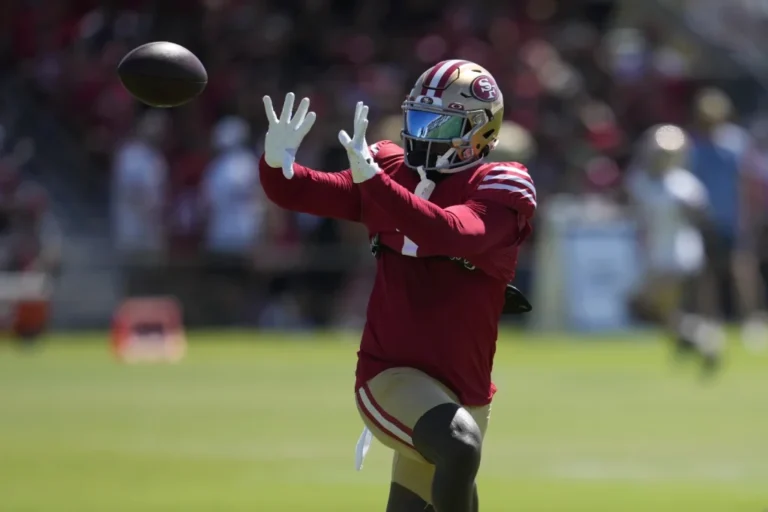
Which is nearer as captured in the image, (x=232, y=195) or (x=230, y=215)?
(x=232, y=195)

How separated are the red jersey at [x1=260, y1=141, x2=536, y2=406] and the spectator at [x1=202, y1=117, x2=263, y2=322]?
12851mm

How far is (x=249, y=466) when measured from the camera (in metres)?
10.1

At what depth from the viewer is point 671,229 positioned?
15.8 metres

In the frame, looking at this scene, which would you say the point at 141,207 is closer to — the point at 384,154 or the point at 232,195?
the point at 232,195

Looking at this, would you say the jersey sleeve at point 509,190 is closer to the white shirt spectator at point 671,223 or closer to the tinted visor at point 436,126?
the tinted visor at point 436,126

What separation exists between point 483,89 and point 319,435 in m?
5.80

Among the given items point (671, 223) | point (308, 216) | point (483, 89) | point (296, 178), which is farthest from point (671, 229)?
point (296, 178)

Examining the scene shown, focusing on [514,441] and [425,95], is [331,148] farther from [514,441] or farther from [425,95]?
[425,95]

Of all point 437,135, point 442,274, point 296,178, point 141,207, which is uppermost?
point 141,207

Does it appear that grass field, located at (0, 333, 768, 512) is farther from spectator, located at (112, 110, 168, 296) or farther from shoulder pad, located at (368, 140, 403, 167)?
shoulder pad, located at (368, 140, 403, 167)

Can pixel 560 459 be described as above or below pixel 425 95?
below

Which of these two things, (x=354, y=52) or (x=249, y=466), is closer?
(x=249, y=466)

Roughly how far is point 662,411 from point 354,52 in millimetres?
10148

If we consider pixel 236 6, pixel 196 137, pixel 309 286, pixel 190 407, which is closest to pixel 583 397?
pixel 190 407
